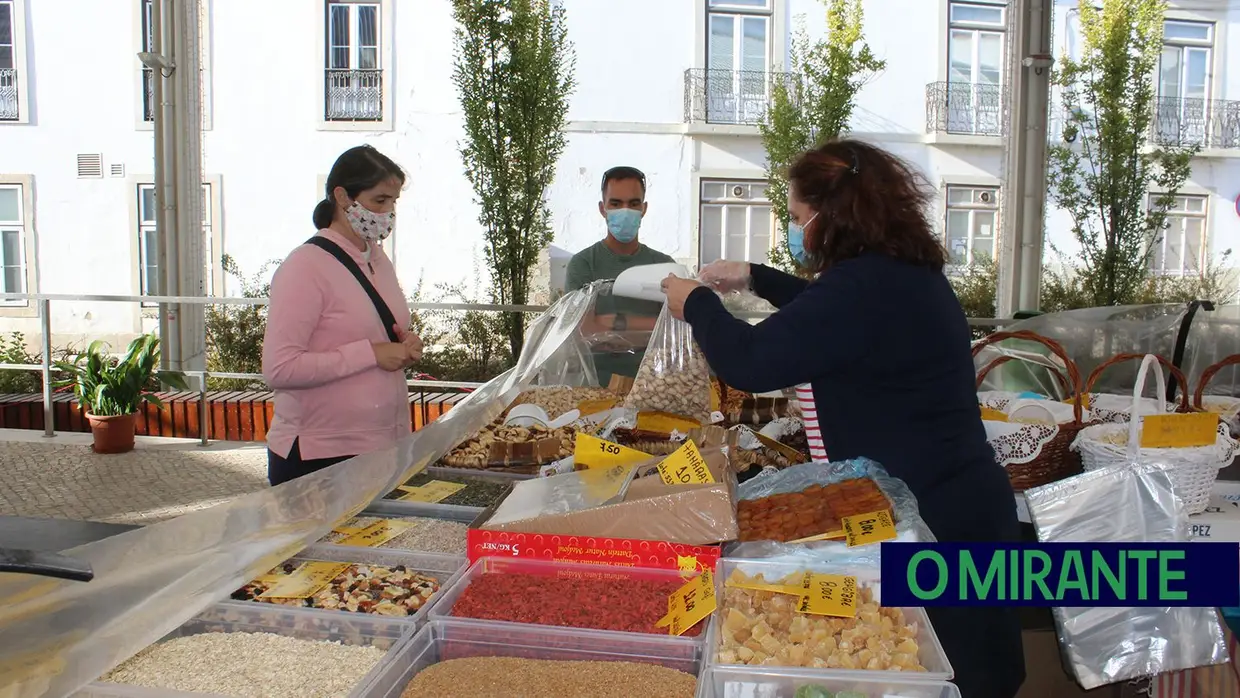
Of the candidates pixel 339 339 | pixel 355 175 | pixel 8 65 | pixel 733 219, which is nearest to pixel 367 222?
pixel 355 175

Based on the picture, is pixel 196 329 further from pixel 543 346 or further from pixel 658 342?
pixel 658 342

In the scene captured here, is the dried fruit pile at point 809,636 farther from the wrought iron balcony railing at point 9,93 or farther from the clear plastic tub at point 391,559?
the wrought iron balcony railing at point 9,93

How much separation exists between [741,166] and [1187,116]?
4.72 metres

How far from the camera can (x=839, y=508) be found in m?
1.37

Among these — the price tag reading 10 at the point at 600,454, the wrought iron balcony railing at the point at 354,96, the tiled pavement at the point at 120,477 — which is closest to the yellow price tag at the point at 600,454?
the price tag reading 10 at the point at 600,454

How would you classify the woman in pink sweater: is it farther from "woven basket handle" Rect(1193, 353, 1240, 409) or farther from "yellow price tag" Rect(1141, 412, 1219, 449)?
"woven basket handle" Rect(1193, 353, 1240, 409)

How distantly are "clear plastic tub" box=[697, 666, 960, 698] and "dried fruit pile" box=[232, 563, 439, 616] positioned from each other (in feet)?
1.48

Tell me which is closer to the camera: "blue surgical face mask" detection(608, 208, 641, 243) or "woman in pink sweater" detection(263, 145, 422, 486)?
"woman in pink sweater" detection(263, 145, 422, 486)

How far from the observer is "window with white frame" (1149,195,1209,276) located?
931cm

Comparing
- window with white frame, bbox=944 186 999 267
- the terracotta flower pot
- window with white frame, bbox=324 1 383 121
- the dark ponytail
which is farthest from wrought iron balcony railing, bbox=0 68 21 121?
window with white frame, bbox=944 186 999 267

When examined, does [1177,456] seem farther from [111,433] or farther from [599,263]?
[111,433]

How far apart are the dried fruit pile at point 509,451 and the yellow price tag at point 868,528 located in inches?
33.4

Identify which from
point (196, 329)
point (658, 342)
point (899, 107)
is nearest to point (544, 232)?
point (196, 329)

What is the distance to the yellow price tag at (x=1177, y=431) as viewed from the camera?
71.5 inches
